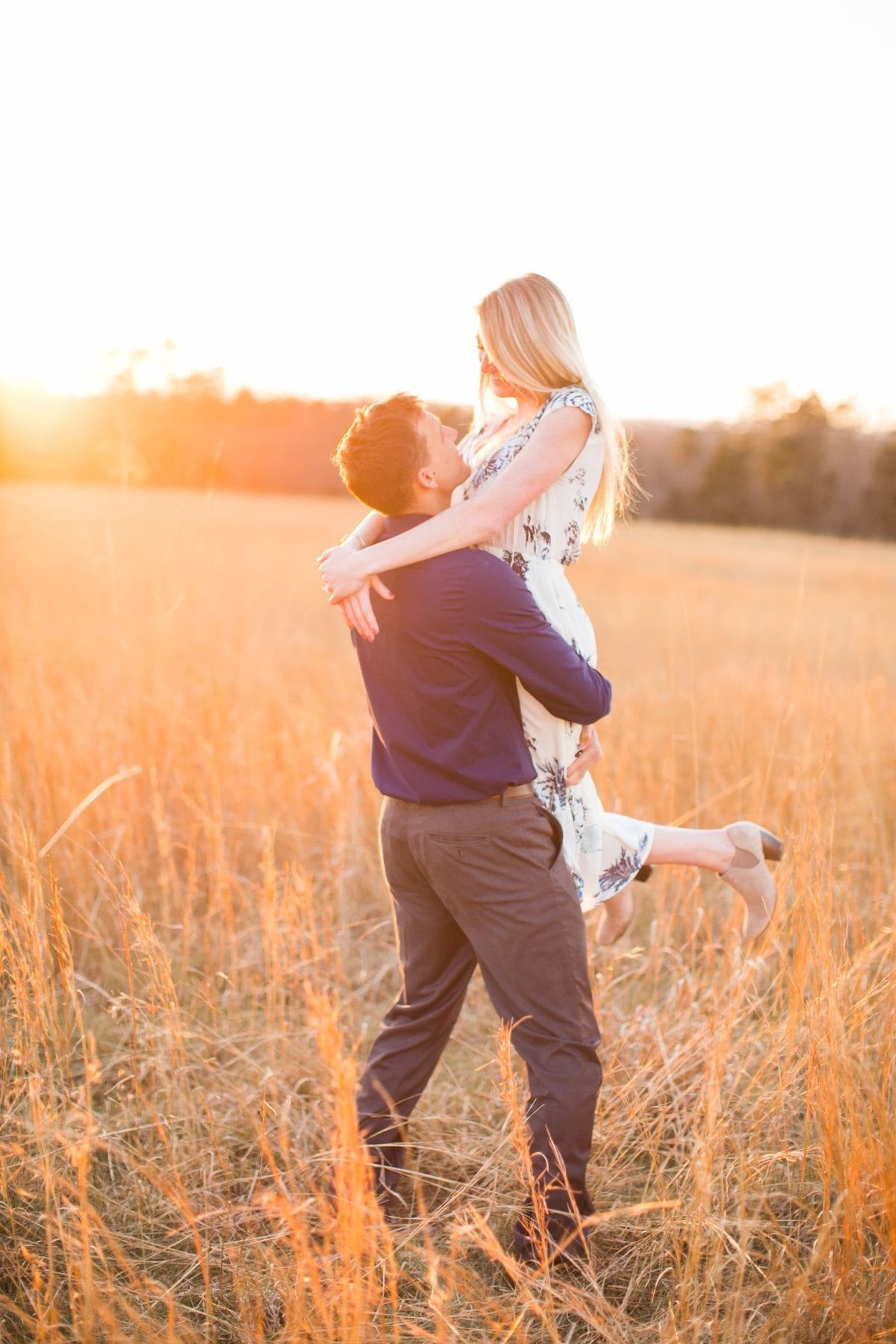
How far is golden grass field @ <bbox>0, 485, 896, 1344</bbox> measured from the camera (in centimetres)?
186

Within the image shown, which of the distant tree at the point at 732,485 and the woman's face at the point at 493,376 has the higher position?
the distant tree at the point at 732,485

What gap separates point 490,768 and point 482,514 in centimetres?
54

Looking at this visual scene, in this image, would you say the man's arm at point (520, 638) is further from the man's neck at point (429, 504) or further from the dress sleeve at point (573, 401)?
the dress sleeve at point (573, 401)

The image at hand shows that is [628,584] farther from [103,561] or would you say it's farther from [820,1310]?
[820,1310]

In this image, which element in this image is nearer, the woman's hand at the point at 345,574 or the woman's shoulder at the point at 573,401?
the woman's hand at the point at 345,574

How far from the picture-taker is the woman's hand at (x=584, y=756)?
90.0 inches

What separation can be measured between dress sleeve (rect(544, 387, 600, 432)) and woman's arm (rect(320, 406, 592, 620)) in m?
0.01

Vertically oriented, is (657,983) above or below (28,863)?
below

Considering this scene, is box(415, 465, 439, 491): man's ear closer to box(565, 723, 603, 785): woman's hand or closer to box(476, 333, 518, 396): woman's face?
box(476, 333, 518, 396): woman's face

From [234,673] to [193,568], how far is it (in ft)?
22.1

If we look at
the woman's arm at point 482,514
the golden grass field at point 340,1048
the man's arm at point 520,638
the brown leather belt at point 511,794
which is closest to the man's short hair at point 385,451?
the woman's arm at point 482,514

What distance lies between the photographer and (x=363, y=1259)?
207cm

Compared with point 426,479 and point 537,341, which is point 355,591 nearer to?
point 426,479

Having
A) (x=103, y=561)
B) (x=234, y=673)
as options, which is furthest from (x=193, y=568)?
(x=103, y=561)
